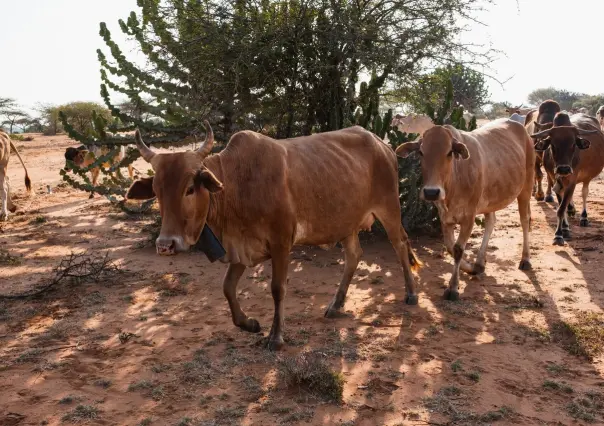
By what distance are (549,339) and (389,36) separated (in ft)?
16.4

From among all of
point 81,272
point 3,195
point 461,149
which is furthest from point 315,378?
point 3,195

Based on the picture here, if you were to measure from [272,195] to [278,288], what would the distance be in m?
0.78

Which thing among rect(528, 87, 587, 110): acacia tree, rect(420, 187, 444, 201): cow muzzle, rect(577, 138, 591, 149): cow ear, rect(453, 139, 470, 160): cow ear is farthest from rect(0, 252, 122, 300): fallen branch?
rect(528, 87, 587, 110): acacia tree

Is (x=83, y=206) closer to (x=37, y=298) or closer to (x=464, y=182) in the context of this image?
(x=37, y=298)

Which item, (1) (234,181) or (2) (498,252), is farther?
(2) (498,252)

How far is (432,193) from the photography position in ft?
18.6

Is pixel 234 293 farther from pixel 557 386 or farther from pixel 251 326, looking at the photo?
pixel 557 386

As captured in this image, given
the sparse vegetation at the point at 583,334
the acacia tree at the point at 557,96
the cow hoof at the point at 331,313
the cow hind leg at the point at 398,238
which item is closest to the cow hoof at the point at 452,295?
the cow hind leg at the point at 398,238

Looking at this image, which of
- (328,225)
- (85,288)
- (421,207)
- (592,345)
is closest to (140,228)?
(85,288)

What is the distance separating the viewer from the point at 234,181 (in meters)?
4.75

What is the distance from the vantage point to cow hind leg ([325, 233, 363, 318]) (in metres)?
5.83

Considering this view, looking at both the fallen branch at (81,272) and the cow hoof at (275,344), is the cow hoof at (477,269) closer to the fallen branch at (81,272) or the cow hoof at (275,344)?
the cow hoof at (275,344)

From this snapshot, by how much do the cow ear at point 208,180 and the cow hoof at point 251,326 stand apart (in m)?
1.47

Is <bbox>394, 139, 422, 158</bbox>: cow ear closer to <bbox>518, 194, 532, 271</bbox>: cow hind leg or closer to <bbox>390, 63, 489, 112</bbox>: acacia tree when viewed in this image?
<bbox>518, 194, 532, 271</bbox>: cow hind leg
